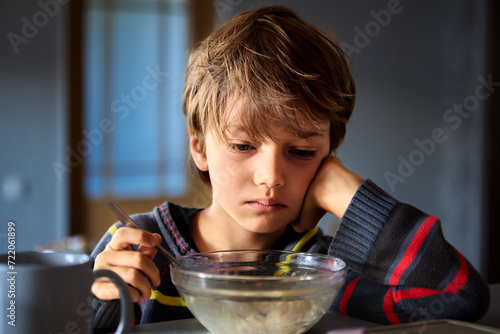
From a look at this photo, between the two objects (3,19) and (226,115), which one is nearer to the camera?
(226,115)

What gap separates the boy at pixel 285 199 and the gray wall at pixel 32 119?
9.20 ft

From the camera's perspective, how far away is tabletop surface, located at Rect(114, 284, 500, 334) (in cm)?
56

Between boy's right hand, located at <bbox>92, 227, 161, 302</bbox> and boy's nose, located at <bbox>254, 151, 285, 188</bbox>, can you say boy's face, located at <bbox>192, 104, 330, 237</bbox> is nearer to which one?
boy's nose, located at <bbox>254, 151, 285, 188</bbox>

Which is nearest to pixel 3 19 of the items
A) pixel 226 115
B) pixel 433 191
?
pixel 433 191

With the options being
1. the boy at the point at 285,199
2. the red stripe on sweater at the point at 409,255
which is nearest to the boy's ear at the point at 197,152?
the boy at the point at 285,199

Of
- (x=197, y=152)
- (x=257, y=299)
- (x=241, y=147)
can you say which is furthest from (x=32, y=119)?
(x=257, y=299)

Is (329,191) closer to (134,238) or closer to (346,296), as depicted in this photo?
(346,296)

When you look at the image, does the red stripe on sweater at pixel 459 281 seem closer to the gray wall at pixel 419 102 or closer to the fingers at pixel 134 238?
the fingers at pixel 134 238

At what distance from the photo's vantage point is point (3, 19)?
3.45 meters

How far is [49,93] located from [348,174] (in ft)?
10.3

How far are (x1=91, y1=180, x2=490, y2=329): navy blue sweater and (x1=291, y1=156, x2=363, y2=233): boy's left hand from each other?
41mm

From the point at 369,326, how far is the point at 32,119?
335 centimetres

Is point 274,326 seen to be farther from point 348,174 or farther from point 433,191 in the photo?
point 433,191

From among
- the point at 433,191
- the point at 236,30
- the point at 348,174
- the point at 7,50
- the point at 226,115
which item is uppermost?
the point at 7,50
